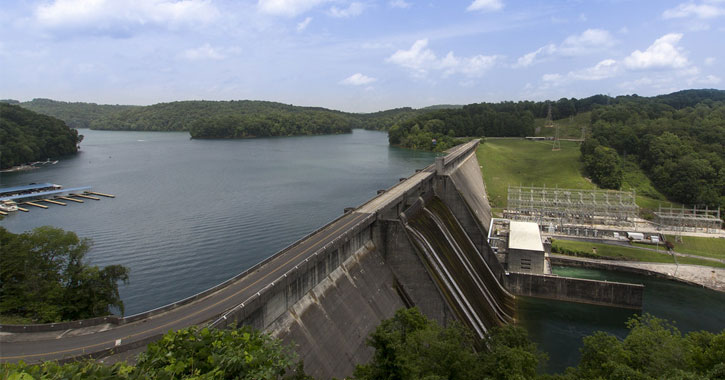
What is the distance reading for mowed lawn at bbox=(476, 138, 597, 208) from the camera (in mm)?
75875

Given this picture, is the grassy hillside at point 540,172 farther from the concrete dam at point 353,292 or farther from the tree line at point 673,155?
the concrete dam at point 353,292

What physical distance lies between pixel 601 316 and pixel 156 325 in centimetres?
3314

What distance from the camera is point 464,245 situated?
36906mm

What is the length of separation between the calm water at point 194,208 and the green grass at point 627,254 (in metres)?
26.9

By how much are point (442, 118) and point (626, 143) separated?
69.6 meters

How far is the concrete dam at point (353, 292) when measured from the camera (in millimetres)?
16109

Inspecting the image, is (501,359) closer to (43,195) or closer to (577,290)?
(577,290)

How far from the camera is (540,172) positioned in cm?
8569

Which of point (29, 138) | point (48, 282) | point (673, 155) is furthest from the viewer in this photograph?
point (29, 138)

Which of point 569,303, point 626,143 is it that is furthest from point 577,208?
point 626,143

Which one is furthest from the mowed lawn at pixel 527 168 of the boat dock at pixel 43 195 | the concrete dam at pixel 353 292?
the boat dock at pixel 43 195

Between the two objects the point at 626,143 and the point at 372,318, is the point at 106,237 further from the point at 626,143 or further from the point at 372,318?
the point at 626,143

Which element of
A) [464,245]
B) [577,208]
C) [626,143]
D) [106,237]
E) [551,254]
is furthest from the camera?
[626,143]

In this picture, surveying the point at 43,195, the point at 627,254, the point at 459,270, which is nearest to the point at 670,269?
the point at 627,254
